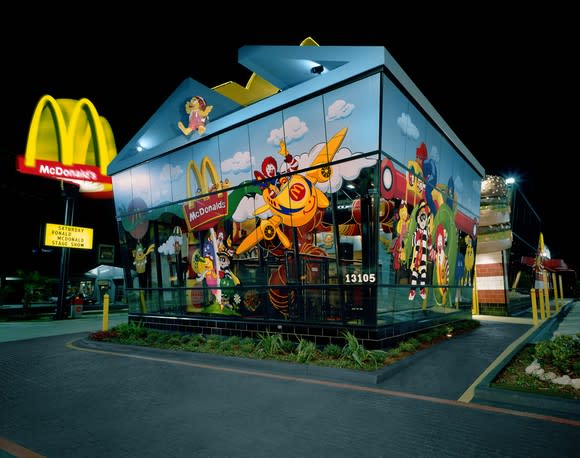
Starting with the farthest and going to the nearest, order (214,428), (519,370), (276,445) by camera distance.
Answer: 1. (519,370)
2. (214,428)
3. (276,445)

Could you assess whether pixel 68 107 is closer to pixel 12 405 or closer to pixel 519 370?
pixel 12 405

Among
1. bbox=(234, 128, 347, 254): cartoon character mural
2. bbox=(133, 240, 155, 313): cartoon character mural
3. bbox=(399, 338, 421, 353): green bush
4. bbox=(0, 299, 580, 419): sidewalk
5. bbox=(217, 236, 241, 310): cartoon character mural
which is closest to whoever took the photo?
bbox=(0, 299, 580, 419): sidewalk

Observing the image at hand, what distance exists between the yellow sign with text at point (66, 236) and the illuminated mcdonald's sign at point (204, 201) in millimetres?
15010

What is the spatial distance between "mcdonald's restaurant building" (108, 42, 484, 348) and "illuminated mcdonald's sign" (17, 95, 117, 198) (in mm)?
9569

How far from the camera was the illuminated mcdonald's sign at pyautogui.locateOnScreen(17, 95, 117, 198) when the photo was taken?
2120 centimetres

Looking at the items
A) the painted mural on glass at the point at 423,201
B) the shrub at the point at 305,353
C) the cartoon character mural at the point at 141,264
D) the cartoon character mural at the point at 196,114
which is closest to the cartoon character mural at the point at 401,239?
the painted mural on glass at the point at 423,201

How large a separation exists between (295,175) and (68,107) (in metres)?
19.6

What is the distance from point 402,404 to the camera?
18.0ft

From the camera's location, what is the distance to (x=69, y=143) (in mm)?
22078

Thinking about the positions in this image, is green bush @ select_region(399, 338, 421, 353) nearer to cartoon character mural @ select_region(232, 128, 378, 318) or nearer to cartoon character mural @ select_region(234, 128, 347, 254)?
cartoon character mural @ select_region(232, 128, 378, 318)

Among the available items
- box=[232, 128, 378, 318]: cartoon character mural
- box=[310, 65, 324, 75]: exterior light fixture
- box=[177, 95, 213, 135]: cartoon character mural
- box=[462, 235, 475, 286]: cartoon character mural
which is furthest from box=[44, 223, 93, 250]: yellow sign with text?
box=[462, 235, 475, 286]: cartoon character mural

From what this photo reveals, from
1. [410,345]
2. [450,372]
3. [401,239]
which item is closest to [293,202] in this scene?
[401,239]

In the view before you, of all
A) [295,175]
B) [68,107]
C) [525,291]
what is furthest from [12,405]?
[525,291]

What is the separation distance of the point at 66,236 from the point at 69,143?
625 centimetres
